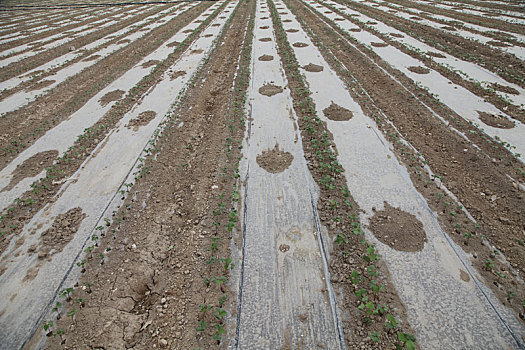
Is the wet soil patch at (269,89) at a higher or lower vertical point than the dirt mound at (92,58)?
lower

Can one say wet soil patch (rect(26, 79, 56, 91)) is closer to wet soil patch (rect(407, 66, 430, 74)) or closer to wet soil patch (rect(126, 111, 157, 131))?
wet soil patch (rect(126, 111, 157, 131))

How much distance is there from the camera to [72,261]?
3148mm

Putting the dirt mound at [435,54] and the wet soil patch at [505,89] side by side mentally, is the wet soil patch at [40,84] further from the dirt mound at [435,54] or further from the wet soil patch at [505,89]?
the wet soil patch at [505,89]

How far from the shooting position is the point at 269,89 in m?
6.70

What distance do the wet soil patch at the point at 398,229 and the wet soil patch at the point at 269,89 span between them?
14.1 feet

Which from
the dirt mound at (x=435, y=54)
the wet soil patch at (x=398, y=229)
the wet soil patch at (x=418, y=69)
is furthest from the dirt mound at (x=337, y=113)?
the dirt mound at (x=435, y=54)

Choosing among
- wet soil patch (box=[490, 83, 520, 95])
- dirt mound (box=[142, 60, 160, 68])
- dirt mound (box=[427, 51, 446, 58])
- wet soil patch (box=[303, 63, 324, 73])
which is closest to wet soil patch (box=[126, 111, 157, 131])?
dirt mound (box=[142, 60, 160, 68])

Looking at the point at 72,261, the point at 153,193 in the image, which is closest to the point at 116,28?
the point at 153,193

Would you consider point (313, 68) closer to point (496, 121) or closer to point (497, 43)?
point (496, 121)

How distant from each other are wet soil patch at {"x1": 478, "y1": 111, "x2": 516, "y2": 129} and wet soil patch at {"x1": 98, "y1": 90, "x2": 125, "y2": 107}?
906 cm

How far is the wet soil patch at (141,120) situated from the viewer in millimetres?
5617

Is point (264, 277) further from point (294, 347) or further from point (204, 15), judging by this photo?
point (204, 15)

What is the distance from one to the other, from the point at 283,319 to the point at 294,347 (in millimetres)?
263

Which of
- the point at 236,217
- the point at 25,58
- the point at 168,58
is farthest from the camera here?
the point at 25,58
